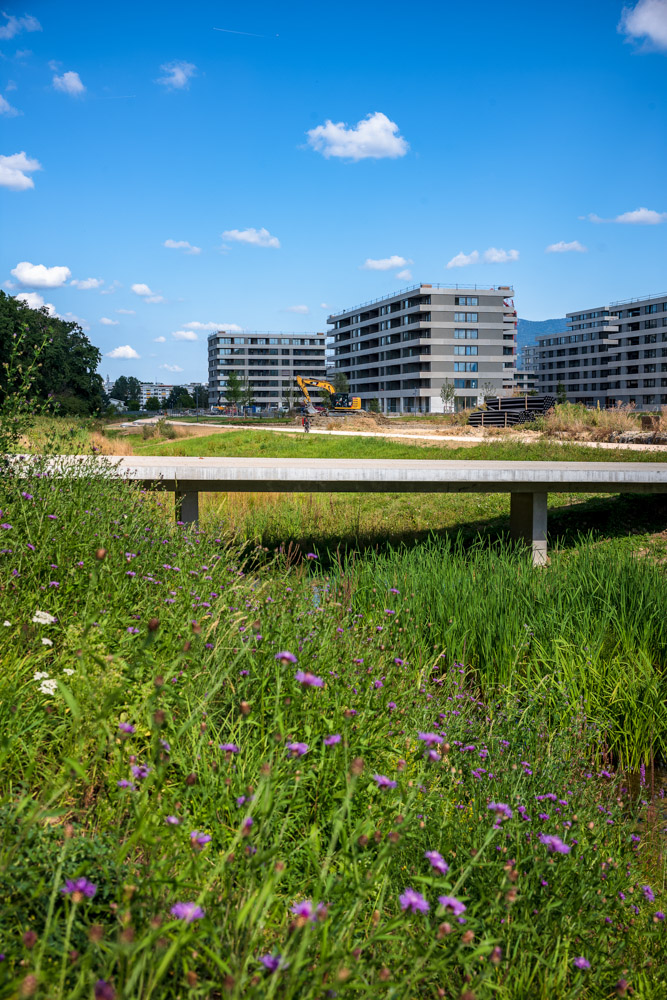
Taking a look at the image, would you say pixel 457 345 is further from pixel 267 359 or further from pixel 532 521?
pixel 532 521

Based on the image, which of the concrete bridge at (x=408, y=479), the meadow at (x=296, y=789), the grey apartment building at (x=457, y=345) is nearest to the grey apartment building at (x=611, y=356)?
the grey apartment building at (x=457, y=345)

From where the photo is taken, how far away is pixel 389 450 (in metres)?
20.2

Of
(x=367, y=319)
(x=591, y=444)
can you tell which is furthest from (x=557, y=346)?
(x=591, y=444)

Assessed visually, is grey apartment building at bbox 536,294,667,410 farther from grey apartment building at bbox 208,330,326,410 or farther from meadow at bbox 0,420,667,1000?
meadow at bbox 0,420,667,1000

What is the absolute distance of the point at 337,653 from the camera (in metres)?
3.70

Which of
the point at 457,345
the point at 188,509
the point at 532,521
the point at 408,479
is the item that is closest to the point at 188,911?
the point at 408,479

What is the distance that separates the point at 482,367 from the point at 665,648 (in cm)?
8222

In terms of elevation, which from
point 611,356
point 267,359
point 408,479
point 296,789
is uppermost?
point 267,359

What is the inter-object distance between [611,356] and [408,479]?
106035 millimetres

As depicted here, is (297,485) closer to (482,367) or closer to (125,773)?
(125,773)

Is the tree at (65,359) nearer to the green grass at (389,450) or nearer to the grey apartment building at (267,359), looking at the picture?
the green grass at (389,450)

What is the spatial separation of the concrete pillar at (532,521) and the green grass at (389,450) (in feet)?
18.5

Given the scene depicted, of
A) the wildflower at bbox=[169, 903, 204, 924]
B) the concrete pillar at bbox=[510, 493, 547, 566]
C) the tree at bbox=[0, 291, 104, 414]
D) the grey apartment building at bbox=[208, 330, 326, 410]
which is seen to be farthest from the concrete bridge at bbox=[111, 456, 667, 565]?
the grey apartment building at bbox=[208, 330, 326, 410]

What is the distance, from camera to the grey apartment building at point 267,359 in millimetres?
136250
